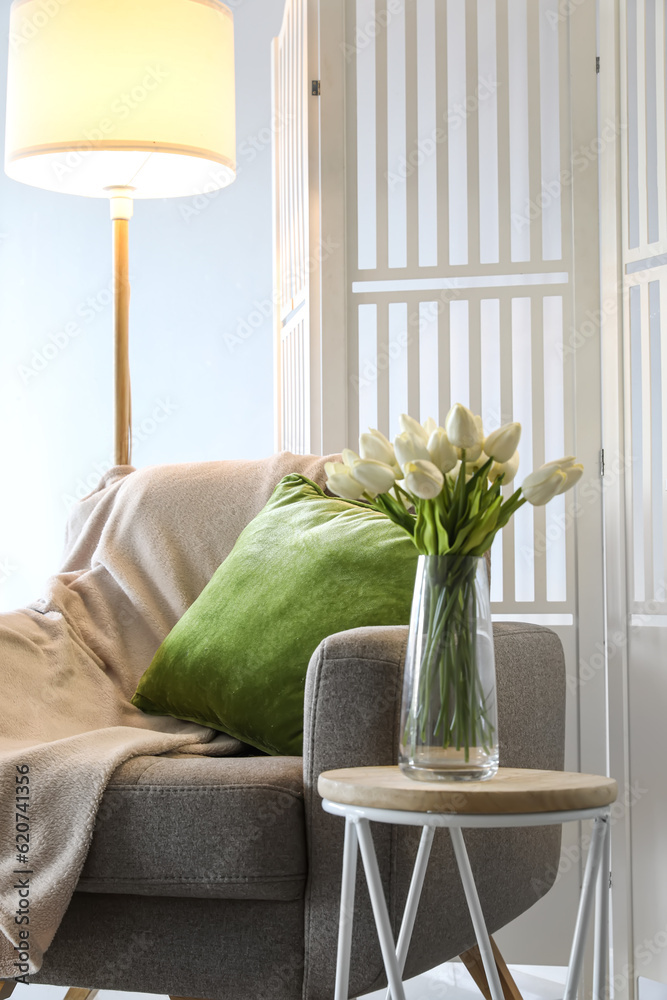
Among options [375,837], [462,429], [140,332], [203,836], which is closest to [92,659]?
[203,836]

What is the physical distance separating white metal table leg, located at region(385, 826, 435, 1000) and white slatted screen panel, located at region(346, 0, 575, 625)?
94cm

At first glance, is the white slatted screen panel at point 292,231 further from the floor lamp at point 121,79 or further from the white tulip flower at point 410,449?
the white tulip flower at point 410,449

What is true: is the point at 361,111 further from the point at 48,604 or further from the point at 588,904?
the point at 588,904

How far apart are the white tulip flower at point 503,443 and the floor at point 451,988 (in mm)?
1270

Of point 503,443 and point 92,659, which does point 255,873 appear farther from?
Result: point 92,659

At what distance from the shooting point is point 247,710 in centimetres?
142

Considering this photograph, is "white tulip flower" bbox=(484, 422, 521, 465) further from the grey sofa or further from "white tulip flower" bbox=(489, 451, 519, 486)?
the grey sofa

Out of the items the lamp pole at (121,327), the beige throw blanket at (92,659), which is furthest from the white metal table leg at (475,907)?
the lamp pole at (121,327)

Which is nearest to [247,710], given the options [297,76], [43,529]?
[297,76]

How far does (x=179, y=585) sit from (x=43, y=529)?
1409 millimetres

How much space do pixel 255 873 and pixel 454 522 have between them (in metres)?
0.45

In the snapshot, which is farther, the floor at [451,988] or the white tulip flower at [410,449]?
the floor at [451,988]

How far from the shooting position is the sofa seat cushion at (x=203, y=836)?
45.6 inches

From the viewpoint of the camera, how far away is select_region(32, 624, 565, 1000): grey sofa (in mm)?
1152
